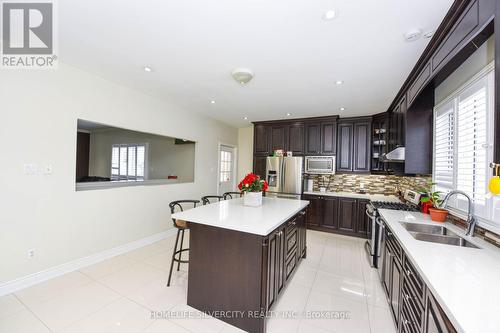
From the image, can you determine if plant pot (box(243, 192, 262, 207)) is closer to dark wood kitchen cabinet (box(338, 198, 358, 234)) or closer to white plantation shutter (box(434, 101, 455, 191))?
white plantation shutter (box(434, 101, 455, 191))

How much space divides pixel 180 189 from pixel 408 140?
3939mm

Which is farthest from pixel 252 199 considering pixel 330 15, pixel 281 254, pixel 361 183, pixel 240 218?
pixel 361 183

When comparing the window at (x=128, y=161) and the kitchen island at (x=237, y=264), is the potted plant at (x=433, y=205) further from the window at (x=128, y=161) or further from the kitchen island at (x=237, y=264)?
the window at (x=128, y=161)

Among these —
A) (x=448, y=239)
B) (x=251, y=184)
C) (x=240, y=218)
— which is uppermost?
(x=251, y=184)

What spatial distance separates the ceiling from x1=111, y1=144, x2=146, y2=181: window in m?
2.42

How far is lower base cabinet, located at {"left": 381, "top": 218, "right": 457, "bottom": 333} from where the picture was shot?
990 mm

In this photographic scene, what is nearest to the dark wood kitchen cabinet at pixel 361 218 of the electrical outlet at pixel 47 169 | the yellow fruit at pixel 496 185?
the yellow fruit at pixel 496 185

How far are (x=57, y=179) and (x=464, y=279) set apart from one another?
3.76 metres

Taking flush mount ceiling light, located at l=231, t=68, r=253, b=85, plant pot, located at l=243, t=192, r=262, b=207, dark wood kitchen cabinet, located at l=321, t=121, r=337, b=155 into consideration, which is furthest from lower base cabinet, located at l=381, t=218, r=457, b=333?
dark wood kitchen cabinet, located at l=321, t=121, r=337, b=155

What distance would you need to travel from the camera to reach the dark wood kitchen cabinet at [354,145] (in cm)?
443

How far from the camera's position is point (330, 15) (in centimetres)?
155

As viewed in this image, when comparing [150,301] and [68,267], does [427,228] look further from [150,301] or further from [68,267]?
[68,267]

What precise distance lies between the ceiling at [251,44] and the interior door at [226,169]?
249 centimetres

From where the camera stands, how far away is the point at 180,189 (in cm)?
418
